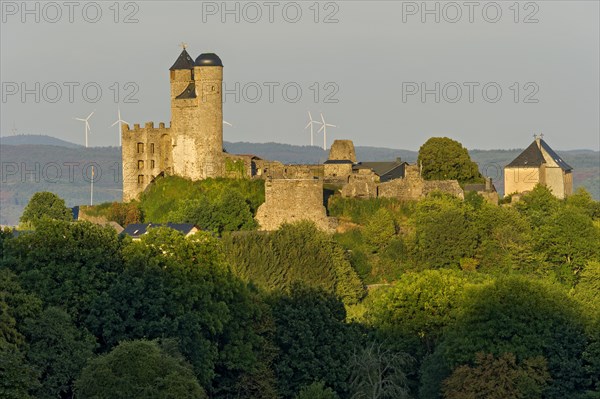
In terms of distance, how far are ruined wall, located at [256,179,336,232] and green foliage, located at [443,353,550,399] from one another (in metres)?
25.8

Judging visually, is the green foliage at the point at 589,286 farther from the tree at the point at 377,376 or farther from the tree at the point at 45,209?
the tree at the point at 45,209

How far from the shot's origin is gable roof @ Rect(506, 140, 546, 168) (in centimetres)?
9794

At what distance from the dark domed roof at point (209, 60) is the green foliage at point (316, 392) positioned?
104 feet

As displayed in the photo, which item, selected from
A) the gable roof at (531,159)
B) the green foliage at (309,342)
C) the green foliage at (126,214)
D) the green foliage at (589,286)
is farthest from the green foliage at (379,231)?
the green foliage at (309,342)

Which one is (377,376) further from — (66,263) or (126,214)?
(126,214)

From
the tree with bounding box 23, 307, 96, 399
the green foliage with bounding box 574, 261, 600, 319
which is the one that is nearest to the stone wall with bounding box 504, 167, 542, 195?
the green foliage with bounding box 574, 261, 600, 319

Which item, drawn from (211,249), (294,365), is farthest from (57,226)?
(294,365)

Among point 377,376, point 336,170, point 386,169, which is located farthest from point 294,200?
point 377,376

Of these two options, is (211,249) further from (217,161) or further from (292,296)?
(217,161)

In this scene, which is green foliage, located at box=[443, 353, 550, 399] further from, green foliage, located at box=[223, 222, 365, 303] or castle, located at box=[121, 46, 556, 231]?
castle, located at box=[121, 46, 556, 231]

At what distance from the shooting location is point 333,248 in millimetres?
78500

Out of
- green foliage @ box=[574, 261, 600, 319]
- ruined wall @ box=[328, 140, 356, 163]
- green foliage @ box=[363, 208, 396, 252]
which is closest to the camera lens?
green foliage @ box=[574, 261, 600, 319]

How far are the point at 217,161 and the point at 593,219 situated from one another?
20.4 metres

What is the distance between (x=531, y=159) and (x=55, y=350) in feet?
175
